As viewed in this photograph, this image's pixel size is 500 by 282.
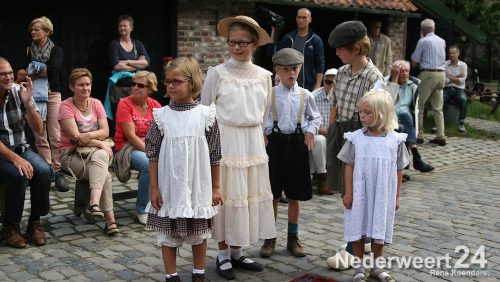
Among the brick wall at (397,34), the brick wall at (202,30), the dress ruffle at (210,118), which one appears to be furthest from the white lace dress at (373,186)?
the brick wall at (397,34)

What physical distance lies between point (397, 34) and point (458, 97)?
180cm

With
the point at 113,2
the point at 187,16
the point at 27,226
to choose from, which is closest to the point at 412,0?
the point at 187,16

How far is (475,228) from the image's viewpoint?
5.70 metres

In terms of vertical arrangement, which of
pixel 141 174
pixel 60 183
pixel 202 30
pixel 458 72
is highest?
pixel 202 30

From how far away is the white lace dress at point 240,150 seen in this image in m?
4.25

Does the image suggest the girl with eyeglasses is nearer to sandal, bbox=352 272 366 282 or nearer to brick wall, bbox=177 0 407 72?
sandal, bbox=352 272 366 282

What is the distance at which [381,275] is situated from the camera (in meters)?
4.21

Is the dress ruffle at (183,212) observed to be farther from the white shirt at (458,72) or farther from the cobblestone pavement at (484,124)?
the cobblestone pavement at (484,124)

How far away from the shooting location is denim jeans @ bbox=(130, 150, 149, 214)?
5.67 meters

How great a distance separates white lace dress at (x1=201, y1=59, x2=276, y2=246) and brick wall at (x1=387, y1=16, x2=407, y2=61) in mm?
8719

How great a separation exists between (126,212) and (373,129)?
9.84 feet

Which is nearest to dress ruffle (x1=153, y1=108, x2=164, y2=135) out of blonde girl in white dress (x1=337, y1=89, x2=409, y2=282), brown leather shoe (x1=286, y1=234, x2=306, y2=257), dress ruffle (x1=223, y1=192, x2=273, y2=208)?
dress ruffle (x1=223, y1=192, x2=273, y2=208)

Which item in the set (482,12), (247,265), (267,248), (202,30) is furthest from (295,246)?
(482,12)

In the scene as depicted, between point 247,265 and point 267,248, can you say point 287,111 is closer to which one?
point 267,248
